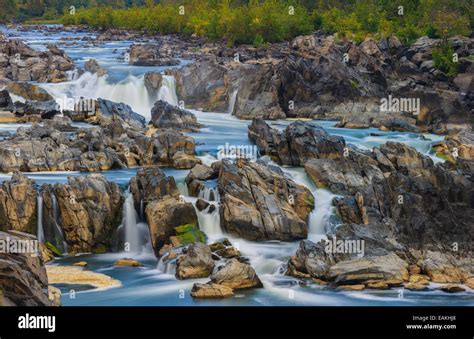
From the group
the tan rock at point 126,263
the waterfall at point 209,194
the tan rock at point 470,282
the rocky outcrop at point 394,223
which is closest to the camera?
the tan rock at point 470,282

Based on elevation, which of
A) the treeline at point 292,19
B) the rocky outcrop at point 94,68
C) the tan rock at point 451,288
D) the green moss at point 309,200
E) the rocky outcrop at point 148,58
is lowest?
the tan rock at point 451,288

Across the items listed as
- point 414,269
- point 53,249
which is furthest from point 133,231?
point 414,269

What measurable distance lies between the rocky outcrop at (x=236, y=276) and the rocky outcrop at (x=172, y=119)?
14.5 m

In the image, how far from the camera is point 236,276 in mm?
16516

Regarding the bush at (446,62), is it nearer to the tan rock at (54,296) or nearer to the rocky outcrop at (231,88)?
the rocky outcrop at (231,88)

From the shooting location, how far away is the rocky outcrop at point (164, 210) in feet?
63.6

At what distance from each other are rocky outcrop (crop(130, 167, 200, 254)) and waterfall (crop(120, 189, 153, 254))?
194mm

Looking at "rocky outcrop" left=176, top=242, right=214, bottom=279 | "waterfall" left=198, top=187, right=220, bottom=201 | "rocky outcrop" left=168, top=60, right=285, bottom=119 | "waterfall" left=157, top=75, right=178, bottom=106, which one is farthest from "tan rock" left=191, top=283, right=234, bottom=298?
"waterfall" left=157, top=75, right=178, bottom=106

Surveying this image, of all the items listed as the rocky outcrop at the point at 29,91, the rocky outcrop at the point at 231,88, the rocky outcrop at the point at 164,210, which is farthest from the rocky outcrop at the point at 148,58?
the rocky outcrop at the point at 164,210

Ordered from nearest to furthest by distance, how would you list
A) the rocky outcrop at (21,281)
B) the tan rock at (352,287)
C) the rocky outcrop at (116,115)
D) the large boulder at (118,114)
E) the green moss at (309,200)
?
the rocky outcrop at (21,281), the tan rock at (352,287), the green moss at (309,200), the rocky outcrop at (116,115), the large boulder at (118,114)
